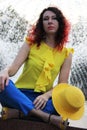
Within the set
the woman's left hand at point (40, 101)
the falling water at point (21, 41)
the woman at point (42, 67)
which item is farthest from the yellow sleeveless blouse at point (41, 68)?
the falling water at point (21, 41)

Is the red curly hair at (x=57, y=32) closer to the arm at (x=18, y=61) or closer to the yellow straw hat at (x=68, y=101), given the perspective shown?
the arm at (x=18, y=61)

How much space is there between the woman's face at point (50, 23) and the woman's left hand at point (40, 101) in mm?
485

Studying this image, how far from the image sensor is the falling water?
8422 millimetres

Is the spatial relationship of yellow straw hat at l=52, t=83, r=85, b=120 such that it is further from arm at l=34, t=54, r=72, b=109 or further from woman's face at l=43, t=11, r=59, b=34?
woman's face at l=43, t=11, r=59, b=34

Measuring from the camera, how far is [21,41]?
29.5 feet

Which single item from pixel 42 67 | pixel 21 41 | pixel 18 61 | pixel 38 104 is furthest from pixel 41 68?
pixel 21 41

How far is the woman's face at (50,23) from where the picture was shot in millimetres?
3000

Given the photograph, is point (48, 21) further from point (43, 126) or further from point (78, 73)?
point (78, 73)

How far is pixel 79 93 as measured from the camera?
8.68ft

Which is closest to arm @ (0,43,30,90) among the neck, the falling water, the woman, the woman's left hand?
the woman

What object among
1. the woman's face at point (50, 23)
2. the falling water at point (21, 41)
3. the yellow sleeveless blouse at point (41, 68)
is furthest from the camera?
the falling water at point (21, 41)

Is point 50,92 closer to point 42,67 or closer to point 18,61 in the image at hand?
point 42,67

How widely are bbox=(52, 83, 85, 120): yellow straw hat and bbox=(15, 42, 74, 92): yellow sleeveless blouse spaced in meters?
0.15

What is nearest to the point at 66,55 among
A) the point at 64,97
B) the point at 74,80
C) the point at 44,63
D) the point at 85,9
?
the point at 44,63
